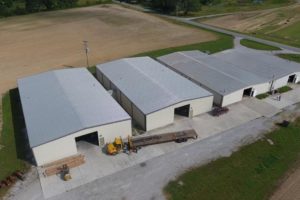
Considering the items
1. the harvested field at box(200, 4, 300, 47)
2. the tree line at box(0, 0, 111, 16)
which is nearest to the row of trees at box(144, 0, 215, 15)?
the harvested field at box(200, 4, 300, 47)

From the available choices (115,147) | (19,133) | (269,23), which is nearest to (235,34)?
(269,23)

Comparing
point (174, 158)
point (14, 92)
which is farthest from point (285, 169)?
point (14, 92)

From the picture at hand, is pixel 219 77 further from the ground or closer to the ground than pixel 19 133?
further from the ground

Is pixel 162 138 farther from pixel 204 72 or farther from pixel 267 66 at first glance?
pixel 267 66

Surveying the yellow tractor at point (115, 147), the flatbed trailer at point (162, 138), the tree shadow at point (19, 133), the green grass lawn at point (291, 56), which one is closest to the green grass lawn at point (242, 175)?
the flatbed trailer at point (162, 138)

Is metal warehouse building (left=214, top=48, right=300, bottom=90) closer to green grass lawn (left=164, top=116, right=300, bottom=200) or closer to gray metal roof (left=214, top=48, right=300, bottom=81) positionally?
gray metal roof (left=214, top=48, right=300, bottom=81)

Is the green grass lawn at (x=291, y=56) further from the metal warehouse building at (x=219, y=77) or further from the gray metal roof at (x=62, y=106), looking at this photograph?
the gray metal roof at (x=62, y=106)

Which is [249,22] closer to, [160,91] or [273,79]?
[273,79]
